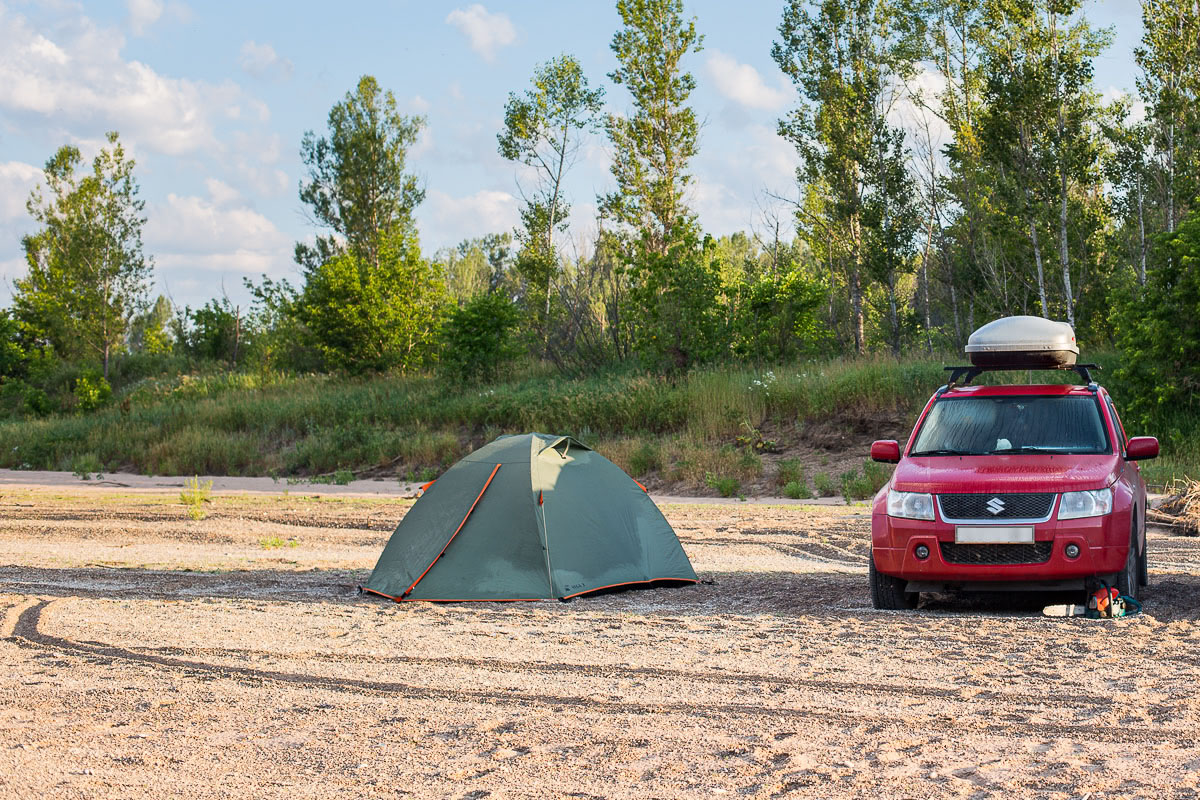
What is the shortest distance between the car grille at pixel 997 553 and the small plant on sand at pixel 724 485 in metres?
13.6

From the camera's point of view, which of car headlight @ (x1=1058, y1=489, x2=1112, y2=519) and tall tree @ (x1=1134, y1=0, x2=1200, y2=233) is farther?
tall tree @ (x1=1134, y1=0, x2=1200, y2=233)

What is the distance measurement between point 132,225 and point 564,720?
51.0m

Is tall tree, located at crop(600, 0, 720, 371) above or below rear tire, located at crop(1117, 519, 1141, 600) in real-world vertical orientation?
above

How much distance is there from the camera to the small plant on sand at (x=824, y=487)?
2062 centimetres

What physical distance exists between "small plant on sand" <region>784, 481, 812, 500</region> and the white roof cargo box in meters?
10.7

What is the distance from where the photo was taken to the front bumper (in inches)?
298

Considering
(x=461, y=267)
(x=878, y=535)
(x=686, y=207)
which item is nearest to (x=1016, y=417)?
(x=878, y=535)

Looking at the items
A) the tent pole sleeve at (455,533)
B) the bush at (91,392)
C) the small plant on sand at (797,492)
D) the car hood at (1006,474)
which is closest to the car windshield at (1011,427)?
the car hood at (1006,474)

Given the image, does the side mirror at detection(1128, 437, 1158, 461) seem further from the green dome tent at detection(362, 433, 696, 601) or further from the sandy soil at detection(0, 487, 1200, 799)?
the green dome tent at detection(362, 433, 696, 601)

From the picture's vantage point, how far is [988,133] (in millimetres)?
30188

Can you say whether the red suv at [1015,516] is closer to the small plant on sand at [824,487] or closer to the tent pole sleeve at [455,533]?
the tent pole sleeve at [455,533]

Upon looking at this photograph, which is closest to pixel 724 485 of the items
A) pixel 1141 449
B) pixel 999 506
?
pixel 1141 449

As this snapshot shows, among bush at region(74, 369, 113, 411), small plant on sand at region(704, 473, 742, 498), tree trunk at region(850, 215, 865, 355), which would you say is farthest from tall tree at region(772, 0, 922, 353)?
bush at region(74, 369, 113, 411)

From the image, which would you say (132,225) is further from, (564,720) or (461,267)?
(564,720)
